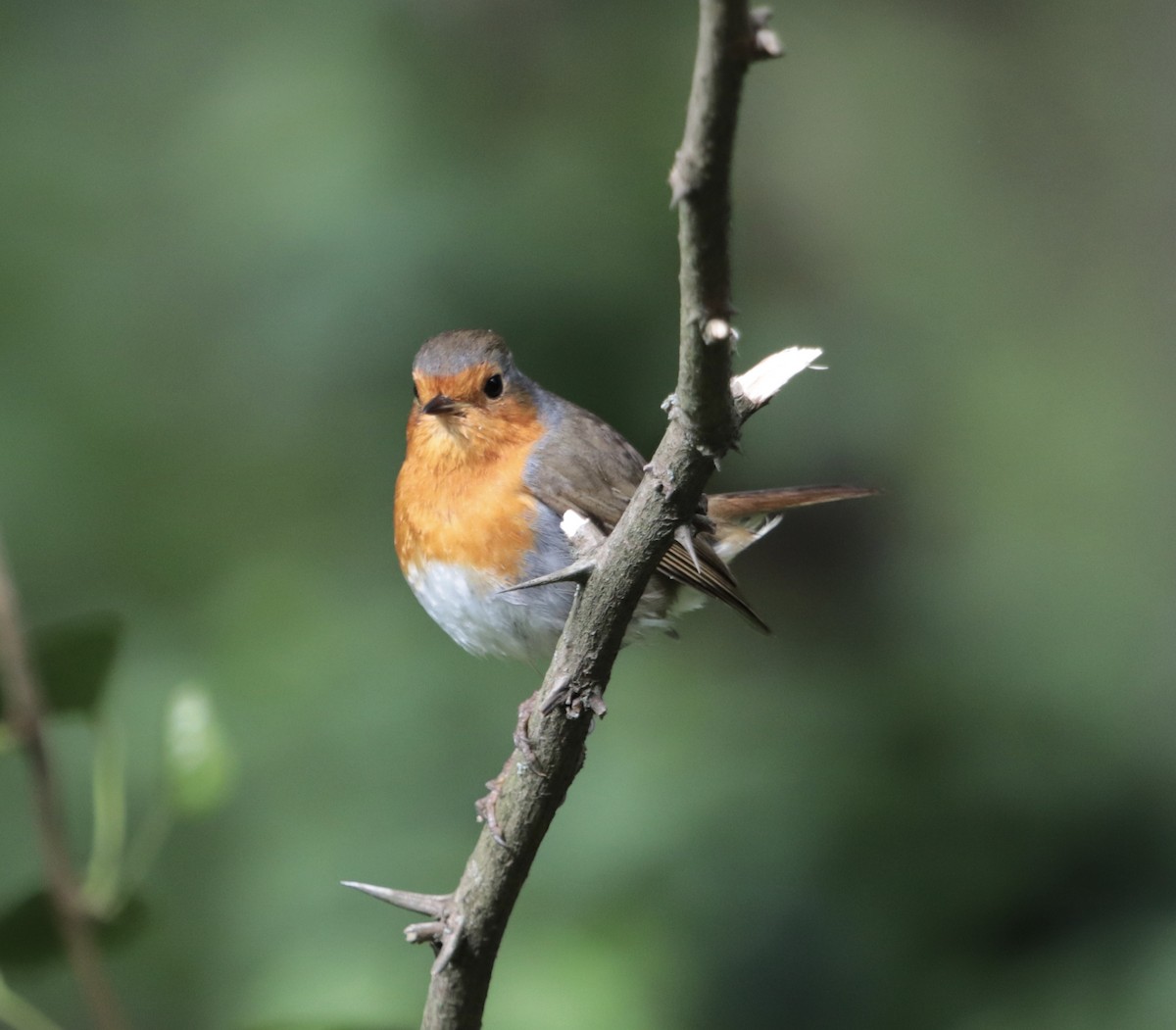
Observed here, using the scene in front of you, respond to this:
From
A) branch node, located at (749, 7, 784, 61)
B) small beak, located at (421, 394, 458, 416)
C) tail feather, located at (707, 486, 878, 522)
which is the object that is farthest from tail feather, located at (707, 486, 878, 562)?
branch node, located at (749, 7, 784, 61)

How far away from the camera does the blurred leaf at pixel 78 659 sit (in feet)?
6.24

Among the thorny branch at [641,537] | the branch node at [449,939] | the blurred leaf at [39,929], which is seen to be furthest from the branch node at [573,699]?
the blurred leaf at [39,929]

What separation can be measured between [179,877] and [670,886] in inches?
57.7

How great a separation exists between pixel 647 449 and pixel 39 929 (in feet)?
8.11

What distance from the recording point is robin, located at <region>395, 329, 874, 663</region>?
273 centimetres

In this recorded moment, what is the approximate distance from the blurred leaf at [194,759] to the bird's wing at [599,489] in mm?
952

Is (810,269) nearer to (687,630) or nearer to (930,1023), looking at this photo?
(687,630)

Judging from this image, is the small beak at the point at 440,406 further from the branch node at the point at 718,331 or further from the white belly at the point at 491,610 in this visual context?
the branch node at the point at 718,331

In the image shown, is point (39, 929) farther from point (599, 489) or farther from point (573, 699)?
point (599, 489)

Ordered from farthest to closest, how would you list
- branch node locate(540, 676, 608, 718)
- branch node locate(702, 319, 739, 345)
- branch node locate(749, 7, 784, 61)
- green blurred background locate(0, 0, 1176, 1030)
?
green blurred background locate(0, 0, 1176, 1030)
branch node locate(540, 676, 608, 718)
branch node locate(702, 319, 739, 345)
branch node locate(749, 7, 784, 61)

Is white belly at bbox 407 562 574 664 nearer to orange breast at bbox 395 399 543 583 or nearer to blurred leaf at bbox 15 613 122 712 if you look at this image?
orange breast at bbox 395 399 543 583

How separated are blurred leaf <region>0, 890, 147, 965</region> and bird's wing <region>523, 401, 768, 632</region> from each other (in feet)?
3.84

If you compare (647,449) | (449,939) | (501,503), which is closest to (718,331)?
(449,939)

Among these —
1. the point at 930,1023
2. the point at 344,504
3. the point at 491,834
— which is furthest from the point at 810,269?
the point at 491,834
